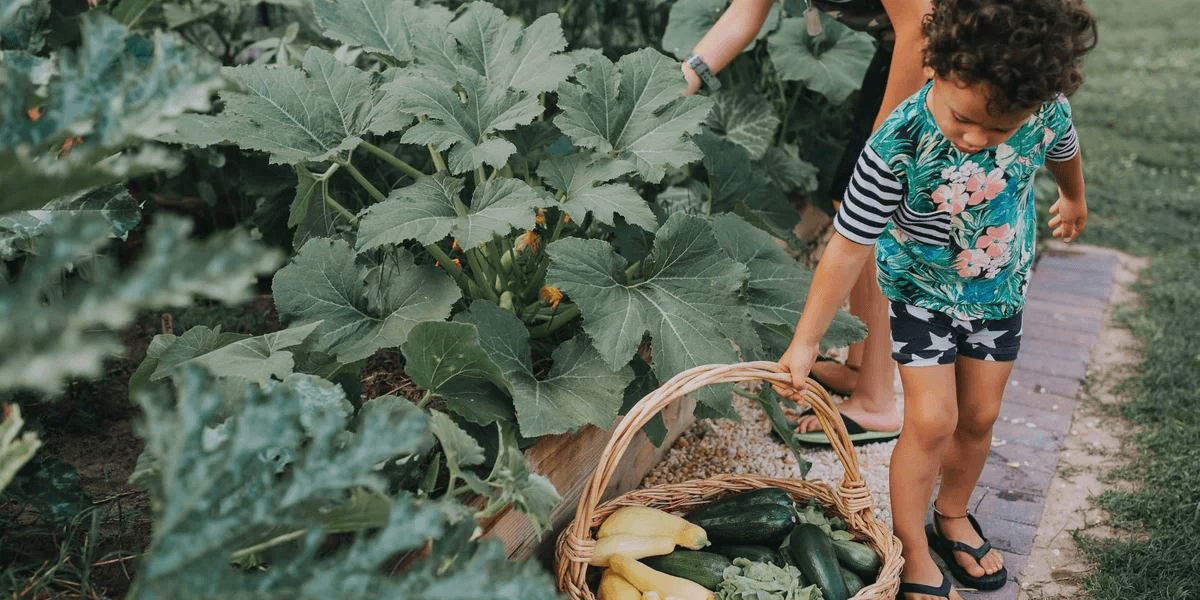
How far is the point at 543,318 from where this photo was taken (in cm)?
208

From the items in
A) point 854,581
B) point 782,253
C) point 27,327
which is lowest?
point 854,581

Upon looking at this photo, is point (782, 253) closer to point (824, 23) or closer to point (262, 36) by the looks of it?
point (824, 23)

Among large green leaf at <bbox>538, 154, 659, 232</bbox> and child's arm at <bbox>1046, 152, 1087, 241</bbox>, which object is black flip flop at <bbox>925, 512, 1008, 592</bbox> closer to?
child's arm at <bbox>1046, 152, 1087, 241</bbox>

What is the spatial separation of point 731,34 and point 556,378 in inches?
38.1

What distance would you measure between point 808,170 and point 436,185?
150 cm

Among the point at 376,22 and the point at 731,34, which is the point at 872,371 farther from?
the point at 376,22

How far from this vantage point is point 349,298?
1809 mm

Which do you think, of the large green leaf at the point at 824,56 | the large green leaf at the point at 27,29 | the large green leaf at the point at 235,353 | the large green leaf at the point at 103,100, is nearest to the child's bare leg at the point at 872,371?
the large green leaf at the point at 824,56

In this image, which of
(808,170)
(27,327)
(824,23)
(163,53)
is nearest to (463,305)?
(163,53)

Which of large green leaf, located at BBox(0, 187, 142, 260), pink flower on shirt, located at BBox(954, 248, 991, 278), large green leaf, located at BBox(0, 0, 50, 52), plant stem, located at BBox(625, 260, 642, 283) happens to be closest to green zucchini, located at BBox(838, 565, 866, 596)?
pink flower on shirt, located at BBox(954, 248, 991, 278)

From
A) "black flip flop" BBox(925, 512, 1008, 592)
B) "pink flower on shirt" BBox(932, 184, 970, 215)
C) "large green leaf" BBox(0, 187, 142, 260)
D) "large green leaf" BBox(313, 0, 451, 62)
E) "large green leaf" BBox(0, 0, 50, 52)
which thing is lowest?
"black flip flop" BBox(925, 512, 1008, 592)

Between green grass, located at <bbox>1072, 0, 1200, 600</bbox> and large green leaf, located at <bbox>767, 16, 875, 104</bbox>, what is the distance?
4.16 ft

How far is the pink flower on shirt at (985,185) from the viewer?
1691 mm

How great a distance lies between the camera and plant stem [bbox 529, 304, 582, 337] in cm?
201
